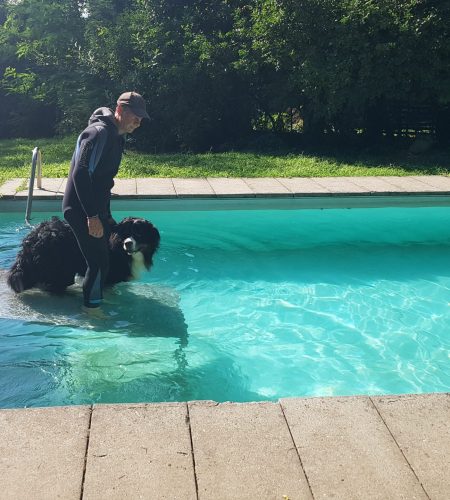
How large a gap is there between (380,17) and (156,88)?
5.92m

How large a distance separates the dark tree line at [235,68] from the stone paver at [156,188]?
16.2 feet

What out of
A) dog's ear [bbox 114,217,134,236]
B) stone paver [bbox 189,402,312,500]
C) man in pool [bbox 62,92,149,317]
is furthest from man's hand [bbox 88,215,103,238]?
stone paver [bbox 189,402,312,500]

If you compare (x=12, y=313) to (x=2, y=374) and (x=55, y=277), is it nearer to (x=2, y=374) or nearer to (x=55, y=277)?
(x=55, y=277)

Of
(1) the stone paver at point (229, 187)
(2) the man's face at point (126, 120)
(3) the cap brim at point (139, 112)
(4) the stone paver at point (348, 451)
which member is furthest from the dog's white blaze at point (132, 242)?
(1) the stone paver at point (229, 187)

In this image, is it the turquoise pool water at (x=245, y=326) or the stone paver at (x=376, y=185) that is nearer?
the turquoise pool water at (x=245, y=326)

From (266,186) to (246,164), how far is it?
2.64m

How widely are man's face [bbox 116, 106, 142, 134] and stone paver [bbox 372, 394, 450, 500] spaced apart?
2800 mm

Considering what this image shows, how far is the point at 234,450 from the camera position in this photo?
113 inches

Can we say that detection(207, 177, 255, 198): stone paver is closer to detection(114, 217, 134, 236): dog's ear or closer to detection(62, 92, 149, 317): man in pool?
detection(114, 217, 134, 236): dog's ear

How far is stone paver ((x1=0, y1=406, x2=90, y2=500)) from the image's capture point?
2.55 meters

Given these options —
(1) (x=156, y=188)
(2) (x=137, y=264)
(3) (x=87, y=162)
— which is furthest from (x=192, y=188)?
(3) (x=87, y=162)

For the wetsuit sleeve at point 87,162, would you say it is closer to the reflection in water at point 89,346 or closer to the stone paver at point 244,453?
the reflection in water at point 89,346

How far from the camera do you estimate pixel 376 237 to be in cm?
878

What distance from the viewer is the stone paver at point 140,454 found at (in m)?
2.58
